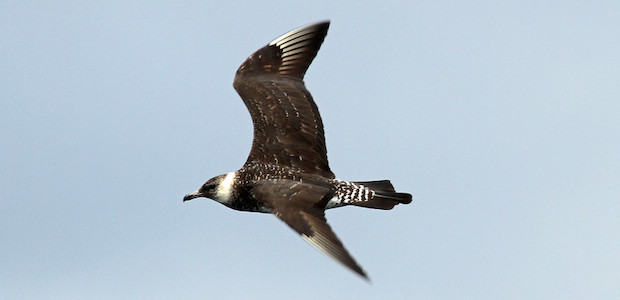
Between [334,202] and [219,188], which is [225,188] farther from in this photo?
[334,202]

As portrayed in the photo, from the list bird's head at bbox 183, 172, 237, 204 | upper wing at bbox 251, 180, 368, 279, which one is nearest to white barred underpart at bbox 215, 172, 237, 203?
bird's head at bbox 183, 172, 237, 204

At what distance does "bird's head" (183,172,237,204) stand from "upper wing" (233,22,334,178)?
1.42 ft

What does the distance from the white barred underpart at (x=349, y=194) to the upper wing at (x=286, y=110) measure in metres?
0.41

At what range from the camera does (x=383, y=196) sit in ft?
A: 40.7

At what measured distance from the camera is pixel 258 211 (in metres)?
12.3

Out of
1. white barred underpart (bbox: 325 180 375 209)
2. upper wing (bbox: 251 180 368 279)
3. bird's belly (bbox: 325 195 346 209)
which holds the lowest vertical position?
upper wing (bbox: 251 180 368 279)

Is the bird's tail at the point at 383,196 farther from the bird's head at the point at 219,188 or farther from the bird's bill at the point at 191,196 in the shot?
the bird's bill at the point at 191,196

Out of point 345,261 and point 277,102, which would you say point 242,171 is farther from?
point 345,261

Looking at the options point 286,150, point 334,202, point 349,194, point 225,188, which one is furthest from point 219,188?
point 349,194

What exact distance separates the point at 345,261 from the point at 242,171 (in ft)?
10.5

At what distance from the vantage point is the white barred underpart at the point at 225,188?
1246 cm

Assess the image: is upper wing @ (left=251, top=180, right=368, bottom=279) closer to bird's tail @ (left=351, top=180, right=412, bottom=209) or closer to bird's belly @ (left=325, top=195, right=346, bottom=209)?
bird's belly @ (left=325, top=195, right=346, bottom=209)

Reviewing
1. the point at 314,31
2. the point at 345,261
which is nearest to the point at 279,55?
the point at 314,31

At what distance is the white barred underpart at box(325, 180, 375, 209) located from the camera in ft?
40.0
